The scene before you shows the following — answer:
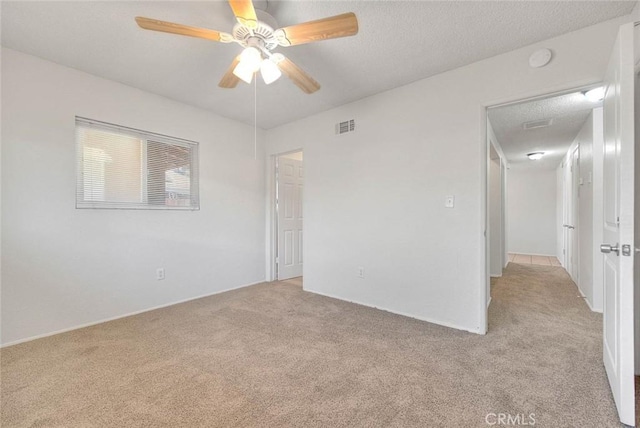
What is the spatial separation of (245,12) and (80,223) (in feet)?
8.27

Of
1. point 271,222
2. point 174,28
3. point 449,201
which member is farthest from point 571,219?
point 174,28

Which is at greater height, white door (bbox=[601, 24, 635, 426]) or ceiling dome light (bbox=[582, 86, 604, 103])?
ceiling dome light (bbox=[582, 86, 604, 103])

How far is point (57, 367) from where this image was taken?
1934mm

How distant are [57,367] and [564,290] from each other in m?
5.62

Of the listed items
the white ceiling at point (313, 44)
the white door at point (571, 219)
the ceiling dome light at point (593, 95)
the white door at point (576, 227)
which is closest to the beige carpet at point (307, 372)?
the white door at point (576, 227)

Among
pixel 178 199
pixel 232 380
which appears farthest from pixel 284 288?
pixel 232 380

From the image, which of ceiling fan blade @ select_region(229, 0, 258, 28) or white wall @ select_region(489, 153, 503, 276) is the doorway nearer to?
ceiling fan blade @ select_region(229, 0, 258, 28)

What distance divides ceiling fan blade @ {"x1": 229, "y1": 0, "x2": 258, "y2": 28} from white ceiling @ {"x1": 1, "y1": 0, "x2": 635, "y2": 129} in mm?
340

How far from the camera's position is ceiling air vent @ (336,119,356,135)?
335 centimetres

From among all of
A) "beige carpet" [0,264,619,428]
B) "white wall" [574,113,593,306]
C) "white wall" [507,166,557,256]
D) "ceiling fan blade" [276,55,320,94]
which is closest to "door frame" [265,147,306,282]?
"beige carpet" [0,264,619,428]

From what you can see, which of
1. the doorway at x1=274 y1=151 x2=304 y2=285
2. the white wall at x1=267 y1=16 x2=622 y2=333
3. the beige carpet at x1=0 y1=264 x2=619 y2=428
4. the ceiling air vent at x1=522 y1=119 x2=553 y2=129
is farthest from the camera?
the doorway at x1=274 y1=151 x2=304 y2=285

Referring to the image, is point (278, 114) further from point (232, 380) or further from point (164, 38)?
point (232, 380)

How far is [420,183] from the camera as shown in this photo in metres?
2.80

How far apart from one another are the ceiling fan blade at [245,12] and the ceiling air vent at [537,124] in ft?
12.4
